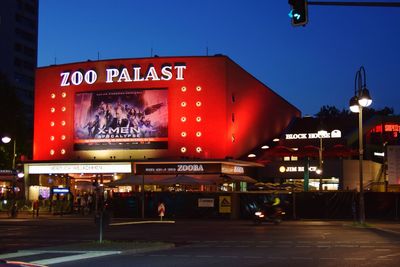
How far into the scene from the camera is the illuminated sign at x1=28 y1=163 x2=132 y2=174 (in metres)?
56.8

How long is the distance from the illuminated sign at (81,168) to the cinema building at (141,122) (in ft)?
0.28

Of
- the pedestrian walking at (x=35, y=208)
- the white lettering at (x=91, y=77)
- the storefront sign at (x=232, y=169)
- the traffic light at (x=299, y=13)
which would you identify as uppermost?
the white lettering at (x=91, y=77)

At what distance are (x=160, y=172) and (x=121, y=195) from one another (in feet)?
25.8

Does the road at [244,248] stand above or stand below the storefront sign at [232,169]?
below

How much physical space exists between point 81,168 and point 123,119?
566 cm

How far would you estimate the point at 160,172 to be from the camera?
54.8 m

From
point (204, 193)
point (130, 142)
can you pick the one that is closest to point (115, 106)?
point (130, 142)

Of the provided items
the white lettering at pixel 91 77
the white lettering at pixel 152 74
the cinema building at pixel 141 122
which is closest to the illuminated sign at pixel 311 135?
the cinema building at pixel 141 122

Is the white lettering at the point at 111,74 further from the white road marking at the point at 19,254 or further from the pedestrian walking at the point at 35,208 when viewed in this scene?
the white road marking at the point at 19,254

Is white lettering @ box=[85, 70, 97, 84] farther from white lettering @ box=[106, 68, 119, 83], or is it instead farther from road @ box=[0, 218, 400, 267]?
road @ box=[0, 218, 400, 267]

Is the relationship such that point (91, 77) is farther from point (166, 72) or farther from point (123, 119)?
point (166, 72)

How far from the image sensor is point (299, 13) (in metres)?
16.5

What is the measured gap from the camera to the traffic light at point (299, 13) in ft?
53.8

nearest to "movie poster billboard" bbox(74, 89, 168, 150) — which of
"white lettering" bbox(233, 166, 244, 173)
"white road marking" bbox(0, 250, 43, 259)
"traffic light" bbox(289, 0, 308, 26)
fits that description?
"white lettering" bbox(233, 166, 244, 173)
